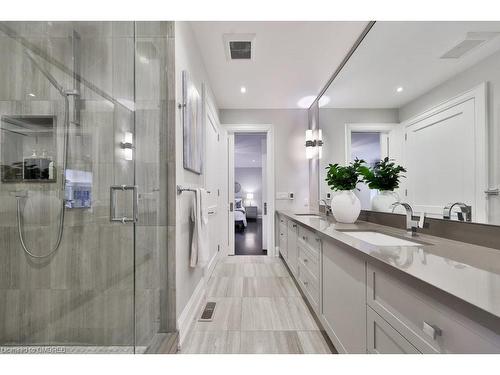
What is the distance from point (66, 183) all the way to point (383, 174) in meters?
2.31

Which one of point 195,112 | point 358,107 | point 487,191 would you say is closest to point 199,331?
point 195,112

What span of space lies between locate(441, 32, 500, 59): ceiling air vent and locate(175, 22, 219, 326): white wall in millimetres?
1637

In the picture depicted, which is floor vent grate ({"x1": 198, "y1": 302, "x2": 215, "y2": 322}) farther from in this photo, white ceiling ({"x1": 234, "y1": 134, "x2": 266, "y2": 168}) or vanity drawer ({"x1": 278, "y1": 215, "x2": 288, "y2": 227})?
white ceiling ({"x1": 234, "y1": 134, "x2": 266, "y2": 168})

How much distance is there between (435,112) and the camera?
1.40m

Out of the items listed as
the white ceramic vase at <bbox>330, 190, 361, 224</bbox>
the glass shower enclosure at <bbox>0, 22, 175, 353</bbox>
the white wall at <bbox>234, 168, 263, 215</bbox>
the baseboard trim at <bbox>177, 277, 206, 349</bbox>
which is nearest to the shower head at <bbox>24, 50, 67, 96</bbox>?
the glass shower enclosure at <bbox>0, 22, 175, 353</bbox>

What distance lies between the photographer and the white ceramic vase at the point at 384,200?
1.86 meters

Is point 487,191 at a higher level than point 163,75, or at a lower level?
lower

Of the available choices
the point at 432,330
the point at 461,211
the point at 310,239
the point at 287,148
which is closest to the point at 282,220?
the point at 287,148

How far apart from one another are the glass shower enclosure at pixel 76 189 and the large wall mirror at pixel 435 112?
172 cm

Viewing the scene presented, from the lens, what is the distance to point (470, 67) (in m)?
1.16

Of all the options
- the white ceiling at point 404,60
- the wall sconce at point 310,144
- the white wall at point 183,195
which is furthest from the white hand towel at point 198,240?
the wall sconce at point 310,144
